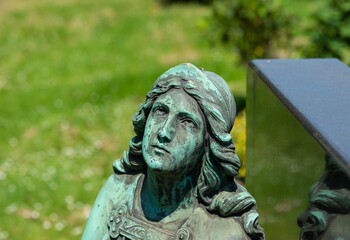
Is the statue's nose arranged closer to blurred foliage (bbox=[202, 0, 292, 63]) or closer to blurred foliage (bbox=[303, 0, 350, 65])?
blurred foliage (bbox=[303, 0, 350, 65])

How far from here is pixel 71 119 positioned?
254 inches

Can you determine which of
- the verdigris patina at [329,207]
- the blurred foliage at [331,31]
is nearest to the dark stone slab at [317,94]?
the verdigris patina at [329,207]

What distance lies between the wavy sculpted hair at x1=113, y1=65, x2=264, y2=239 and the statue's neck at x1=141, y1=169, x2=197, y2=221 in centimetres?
4

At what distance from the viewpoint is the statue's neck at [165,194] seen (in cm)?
183

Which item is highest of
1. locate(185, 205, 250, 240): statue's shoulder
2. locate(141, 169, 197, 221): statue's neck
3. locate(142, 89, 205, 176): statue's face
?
locate(142, 89, 205, 176): statue's face

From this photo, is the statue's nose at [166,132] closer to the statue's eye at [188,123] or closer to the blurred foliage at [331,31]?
the statue's eye at [188,123]

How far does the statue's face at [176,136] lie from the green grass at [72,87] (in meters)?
2.86

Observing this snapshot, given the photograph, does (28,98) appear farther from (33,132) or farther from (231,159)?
(231,159)

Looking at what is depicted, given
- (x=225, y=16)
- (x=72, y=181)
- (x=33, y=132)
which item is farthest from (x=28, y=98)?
(x=225, y=16)

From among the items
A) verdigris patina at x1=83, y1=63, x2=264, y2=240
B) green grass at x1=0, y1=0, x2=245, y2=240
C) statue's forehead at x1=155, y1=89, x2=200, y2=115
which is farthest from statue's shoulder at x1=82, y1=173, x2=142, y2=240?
green grass at x1=0, y1=0, x2=245, y2=240

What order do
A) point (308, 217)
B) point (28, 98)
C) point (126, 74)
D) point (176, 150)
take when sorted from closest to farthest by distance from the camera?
point (176, 150) → point (308, 217) → point (28, 98) → point (126, 74)

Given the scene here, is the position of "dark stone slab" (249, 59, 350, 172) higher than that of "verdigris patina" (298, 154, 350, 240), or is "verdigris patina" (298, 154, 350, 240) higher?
"dark stone slab" (249, 59, 350, 172)

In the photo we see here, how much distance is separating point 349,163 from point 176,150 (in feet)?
2.00

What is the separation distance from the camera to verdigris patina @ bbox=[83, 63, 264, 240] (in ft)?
5.67
